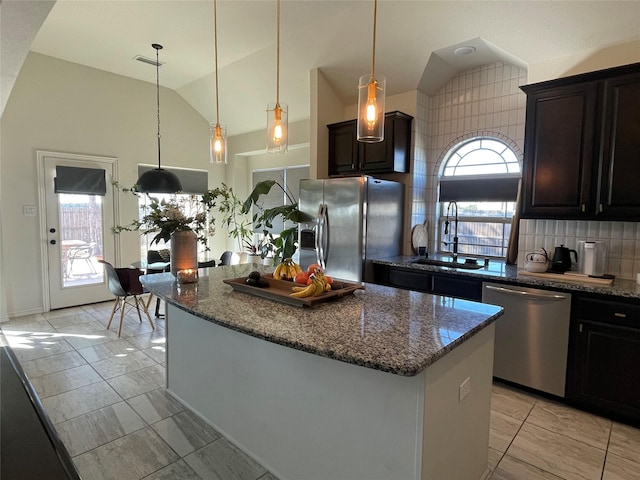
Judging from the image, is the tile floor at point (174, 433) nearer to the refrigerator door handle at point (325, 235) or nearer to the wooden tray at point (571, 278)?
the wooden tray at point (571, 278)

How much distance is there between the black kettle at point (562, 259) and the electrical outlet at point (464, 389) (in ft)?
6.07

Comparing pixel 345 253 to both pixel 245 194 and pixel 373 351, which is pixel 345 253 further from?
pixel 245 194

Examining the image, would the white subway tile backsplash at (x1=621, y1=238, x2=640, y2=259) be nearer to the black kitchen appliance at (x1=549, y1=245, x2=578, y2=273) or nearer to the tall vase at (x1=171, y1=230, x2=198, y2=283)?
the black kitchen appliance at (x1=549, y1=245, x2=578, y2=273)

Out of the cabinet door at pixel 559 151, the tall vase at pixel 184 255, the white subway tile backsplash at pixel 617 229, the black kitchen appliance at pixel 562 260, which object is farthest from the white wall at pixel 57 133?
the white subway tile backsplash at pixel 617 229

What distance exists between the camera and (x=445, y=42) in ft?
11.3

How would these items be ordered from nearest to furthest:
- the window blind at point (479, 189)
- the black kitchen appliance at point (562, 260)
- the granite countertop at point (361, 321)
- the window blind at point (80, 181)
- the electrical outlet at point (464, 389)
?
1. the granite countertop at point (361, 321)
2. the electrical outlet at point (464, 389)
3. the black kitchen appliance at point (562, 260)
4. the window blind at point (479, 189)
5. the window blind at point (80, 181)

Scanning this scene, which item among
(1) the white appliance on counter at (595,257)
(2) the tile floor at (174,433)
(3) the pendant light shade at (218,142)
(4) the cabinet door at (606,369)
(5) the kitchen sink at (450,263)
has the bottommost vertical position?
(2) the tile floor at (174,433)

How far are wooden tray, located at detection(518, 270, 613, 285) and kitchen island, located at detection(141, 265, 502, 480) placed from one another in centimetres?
127

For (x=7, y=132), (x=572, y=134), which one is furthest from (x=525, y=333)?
(x=7, y=132)

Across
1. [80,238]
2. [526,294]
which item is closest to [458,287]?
[526,294]

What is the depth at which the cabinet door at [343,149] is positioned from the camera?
13.9 feet

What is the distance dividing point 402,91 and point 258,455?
379cm

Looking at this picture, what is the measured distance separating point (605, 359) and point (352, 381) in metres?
2.08

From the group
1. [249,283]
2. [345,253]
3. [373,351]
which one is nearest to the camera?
[373,351]
